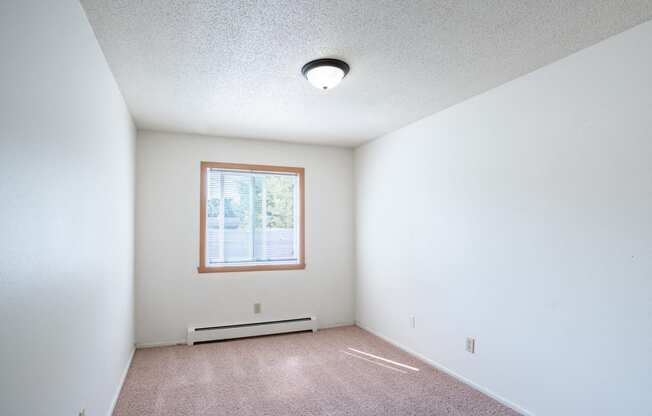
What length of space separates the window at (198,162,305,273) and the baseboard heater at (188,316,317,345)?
2.19ft

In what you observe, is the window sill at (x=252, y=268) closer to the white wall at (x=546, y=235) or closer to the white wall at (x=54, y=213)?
the white wall at (x=546, y=235)

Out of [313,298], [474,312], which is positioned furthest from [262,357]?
[474,312]

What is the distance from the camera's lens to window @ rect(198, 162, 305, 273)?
15.4 feet

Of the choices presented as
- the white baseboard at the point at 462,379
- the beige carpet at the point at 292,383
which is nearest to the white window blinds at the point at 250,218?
the beige carpet at the point at 292,383

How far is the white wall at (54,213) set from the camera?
1.16 meters

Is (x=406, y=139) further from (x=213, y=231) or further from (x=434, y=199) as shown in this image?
(x=213, y=231)

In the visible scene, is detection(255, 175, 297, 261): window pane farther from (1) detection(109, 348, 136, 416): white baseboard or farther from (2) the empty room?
(1) detection(109, 348, 136, 416): white baseboard

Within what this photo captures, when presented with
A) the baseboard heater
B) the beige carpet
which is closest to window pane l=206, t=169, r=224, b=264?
the baseboard heater

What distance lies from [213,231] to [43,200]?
330cm

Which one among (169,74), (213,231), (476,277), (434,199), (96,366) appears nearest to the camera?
(96,366)

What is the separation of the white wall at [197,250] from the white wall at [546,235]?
1374mm

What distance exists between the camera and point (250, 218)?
16.1ft

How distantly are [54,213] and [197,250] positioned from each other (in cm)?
308

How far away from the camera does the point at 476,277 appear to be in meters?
3.21
